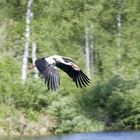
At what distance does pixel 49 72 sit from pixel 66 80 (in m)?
22.0

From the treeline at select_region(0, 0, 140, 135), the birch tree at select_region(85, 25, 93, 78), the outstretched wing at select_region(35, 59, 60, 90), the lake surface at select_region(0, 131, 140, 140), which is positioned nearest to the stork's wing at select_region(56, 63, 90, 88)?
the outstretched wing at select_region(35, 59, 60, 90)

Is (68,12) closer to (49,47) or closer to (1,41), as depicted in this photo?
(49,47)

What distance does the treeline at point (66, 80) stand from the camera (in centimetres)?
3275

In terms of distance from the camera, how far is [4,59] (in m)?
35.1

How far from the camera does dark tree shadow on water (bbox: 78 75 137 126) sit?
34062 mm

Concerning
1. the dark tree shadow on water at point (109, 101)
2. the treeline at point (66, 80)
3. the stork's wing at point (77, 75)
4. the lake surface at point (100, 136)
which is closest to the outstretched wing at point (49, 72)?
the stork's wing at point (77, 75)

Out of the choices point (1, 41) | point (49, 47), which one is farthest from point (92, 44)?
point (49, 47)

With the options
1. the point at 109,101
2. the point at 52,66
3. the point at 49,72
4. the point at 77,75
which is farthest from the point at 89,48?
the point at 49,72

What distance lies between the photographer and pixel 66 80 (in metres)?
35.8

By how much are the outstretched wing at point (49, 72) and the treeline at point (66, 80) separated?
59.5 feet

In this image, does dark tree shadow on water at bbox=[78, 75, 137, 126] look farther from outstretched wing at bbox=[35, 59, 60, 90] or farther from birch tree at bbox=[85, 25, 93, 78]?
outstretched wing at bbox=[35, 59, 60, 90]

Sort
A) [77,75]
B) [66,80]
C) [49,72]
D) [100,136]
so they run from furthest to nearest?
1. [66,80]
2. [100,136]
3. [77,75]
4. [49,72]

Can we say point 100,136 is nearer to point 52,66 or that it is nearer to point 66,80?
point 66,80

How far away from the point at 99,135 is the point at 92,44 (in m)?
16.9
